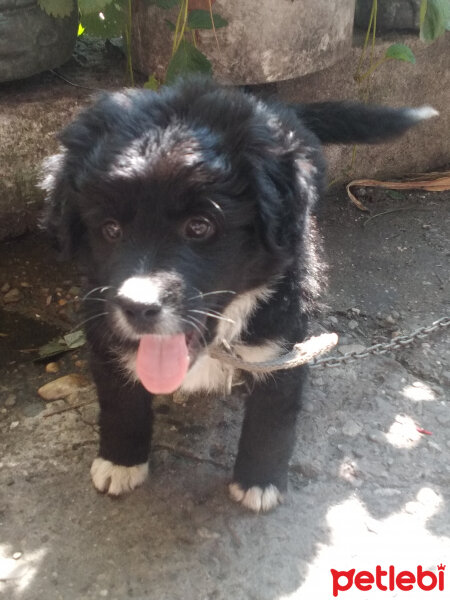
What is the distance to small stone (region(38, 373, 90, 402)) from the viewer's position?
2627 mm

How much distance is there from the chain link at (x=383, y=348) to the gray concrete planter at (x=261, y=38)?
1.26 m

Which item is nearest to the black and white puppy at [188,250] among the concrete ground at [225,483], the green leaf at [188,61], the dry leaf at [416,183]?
the concrete ground at [225,483]

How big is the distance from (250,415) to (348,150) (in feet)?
6.62

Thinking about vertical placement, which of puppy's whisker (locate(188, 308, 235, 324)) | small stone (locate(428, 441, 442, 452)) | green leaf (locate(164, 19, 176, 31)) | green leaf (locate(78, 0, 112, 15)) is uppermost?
green leaf (locate(78, 0, 112, 15))

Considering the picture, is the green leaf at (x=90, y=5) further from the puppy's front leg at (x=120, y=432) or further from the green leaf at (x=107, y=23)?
the puppy's front leg at (x=120, y=432)

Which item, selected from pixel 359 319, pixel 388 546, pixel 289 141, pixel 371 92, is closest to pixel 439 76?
pixel 371 92

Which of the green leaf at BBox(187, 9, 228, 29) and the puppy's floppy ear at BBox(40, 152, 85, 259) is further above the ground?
the green leaf at BBox(187, 9, 228, 29)

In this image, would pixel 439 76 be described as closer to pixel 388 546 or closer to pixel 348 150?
pixel 348 150

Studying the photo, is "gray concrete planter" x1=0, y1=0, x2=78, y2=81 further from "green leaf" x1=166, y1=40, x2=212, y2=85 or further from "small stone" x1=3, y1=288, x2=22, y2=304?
"small stone" x1=3, y1=288, x2=22, y2=304

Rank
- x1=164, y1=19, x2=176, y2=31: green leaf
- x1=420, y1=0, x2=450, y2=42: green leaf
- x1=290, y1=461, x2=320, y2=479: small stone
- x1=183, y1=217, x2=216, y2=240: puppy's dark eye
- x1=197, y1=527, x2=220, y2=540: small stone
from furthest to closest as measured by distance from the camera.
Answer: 1. x1=420, y1=0, x2=450, y2=42: green leaf
2. x1=164, y1=19, x2=176, y2=31: green leaf
3. x1=290, y1=461, x2=320, y2=479: small stone
4. x1=197, y1=527, x2=220, y2=540: small stone
5. x1=183, y1=217, x2=216, y2=240: puppy's dark eye

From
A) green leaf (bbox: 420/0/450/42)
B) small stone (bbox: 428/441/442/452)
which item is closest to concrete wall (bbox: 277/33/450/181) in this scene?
green leaf (bbox: 420/0/450/42)

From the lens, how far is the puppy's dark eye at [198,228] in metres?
1.71

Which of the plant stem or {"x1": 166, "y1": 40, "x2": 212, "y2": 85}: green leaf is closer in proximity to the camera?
{"x1": 166, "y1": 40, "x2": 212, "y2": 85}: green leaf

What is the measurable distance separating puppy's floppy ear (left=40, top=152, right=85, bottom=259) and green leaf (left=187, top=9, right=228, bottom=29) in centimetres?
111
